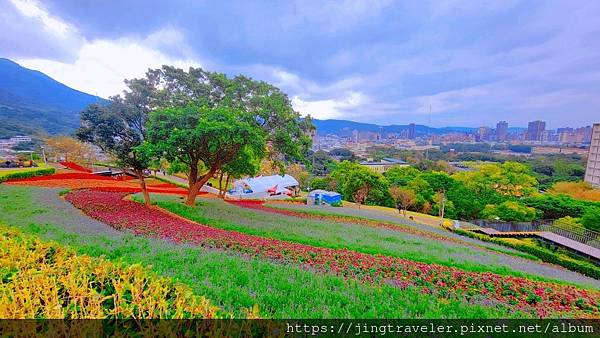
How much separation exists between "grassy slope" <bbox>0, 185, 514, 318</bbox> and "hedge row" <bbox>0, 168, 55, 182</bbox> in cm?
1930

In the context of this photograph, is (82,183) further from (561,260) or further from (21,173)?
(561,260)

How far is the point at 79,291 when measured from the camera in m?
2.52

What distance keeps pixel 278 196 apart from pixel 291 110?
20363mm

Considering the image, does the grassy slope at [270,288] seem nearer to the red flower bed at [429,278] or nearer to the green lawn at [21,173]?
the red flower bed at [429,278]

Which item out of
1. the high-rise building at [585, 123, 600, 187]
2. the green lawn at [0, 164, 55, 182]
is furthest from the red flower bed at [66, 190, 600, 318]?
the high-rise building at [585, 123, 600, 187]

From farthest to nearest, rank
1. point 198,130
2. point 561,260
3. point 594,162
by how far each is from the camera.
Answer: point 594,162 < point 561,260 < point 198,130

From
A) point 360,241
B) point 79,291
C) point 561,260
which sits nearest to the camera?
point 79,291

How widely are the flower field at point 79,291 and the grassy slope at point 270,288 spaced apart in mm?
714

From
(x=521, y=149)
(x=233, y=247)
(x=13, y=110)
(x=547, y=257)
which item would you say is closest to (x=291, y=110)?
(x=233, y=247)

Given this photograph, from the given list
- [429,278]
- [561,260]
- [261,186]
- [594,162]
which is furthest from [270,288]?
[594,162]

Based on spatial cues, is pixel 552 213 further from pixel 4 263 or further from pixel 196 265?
pixel 4 263

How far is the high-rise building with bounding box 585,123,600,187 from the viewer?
59.3 m

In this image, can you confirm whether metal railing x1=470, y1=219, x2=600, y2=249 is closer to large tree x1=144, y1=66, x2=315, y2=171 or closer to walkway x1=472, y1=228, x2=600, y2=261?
walkway x1=472, y1=228, x2=600, y2=261

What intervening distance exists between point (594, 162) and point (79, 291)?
86.8 m
